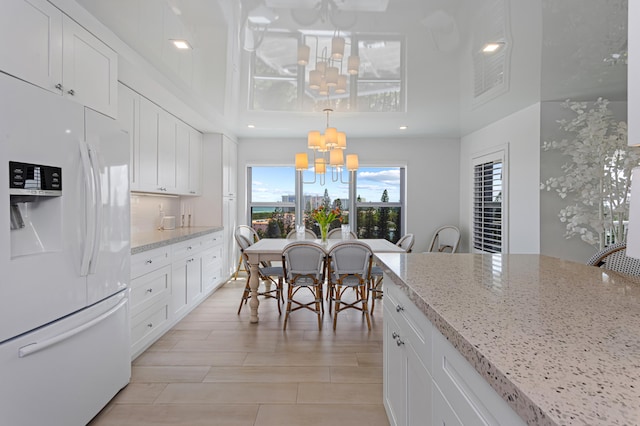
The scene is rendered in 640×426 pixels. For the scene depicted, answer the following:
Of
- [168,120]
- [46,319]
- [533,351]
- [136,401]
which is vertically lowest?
[136,401]

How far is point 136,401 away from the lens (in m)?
2.21

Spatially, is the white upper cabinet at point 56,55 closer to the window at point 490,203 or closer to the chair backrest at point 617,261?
the chair backrest at point 617,261

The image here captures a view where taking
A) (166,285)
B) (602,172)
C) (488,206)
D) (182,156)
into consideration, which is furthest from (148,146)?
(488,206)

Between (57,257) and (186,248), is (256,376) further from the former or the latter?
(186,248)

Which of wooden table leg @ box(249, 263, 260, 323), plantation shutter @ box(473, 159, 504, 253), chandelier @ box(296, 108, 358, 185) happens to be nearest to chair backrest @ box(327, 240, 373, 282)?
wooden table leg @ box(249, 263, 260, 323)

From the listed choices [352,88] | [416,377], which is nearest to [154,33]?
[352,88]

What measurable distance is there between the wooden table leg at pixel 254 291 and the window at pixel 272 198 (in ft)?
7.94

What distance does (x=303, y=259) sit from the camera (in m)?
3.48

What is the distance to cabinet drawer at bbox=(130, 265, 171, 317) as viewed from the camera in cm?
272

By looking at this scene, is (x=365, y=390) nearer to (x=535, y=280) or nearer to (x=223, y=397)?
(x=223, y=397)

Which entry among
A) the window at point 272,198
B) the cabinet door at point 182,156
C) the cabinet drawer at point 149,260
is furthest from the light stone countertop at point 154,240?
the window at point 272,198

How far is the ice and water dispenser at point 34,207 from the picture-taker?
Result: 1500mm

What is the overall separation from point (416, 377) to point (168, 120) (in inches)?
153

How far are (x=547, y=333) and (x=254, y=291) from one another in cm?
313
